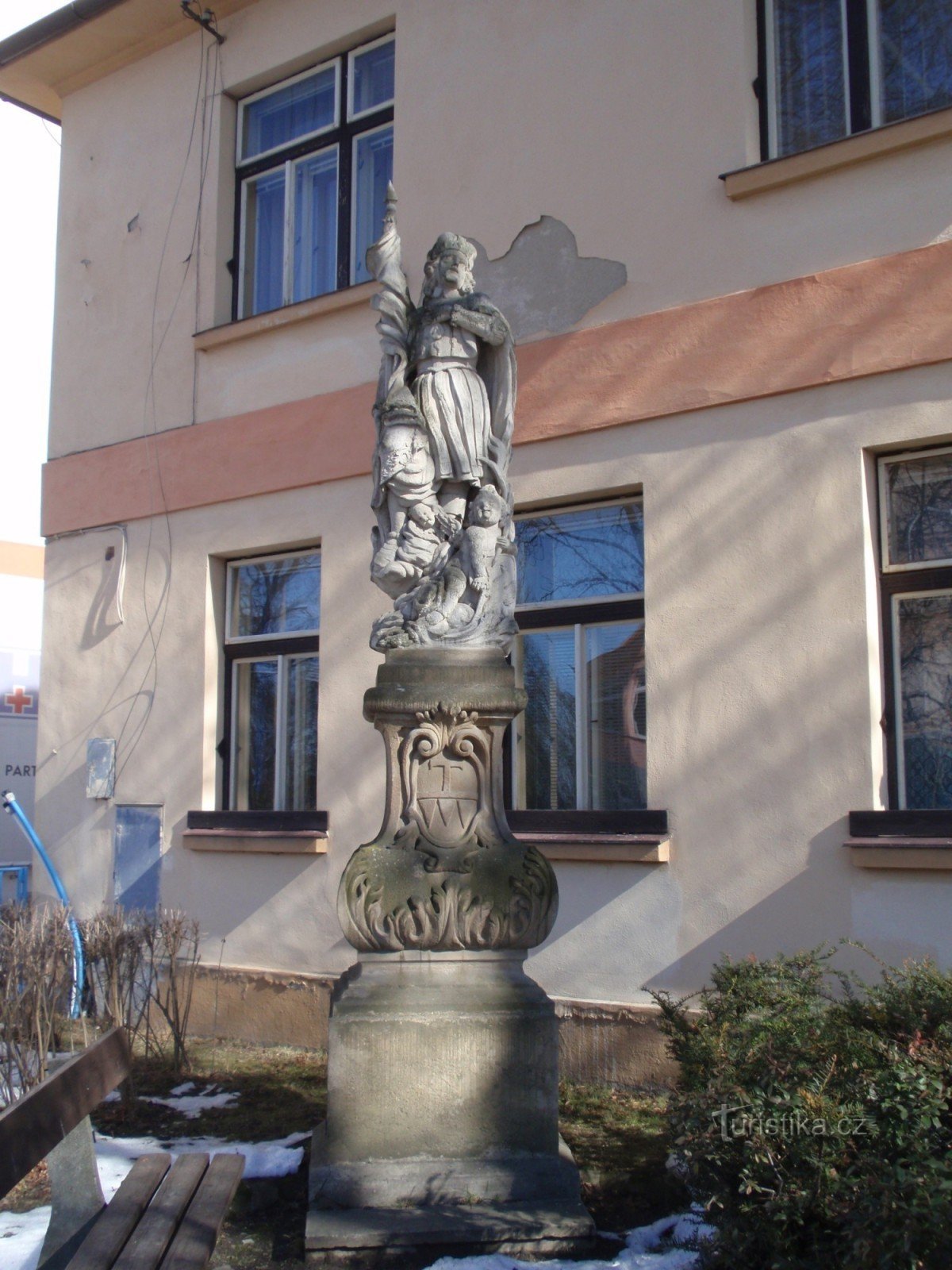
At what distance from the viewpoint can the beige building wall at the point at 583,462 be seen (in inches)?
227

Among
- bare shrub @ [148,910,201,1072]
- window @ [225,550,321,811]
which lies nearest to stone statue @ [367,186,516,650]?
bare shrub @ [148,910,201,1072]

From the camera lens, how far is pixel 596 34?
22.6ft

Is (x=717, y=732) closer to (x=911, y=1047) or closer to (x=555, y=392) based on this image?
(x=555, y=392)

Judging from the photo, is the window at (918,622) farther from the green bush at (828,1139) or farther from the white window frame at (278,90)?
the white window frame at (278,90)

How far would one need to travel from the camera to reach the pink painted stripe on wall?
5719mm

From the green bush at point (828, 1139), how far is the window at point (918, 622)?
223 centimetres

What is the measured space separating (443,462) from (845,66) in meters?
3.43

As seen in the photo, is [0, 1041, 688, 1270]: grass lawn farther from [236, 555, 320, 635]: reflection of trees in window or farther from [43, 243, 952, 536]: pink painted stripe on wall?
[43, 243, 952, 536]: pink painted stripe on wall

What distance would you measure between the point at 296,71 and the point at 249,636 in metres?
3.92

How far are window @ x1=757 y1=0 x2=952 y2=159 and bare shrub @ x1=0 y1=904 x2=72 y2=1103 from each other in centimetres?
522

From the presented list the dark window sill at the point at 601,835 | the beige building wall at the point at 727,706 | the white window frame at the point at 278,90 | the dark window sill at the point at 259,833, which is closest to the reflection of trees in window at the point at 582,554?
the beige building wall at the point at 727,706

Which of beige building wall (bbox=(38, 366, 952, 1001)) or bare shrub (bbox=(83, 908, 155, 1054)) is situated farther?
bare shrub (bbox=(83, 908, 155, 1054))

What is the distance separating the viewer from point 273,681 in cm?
814

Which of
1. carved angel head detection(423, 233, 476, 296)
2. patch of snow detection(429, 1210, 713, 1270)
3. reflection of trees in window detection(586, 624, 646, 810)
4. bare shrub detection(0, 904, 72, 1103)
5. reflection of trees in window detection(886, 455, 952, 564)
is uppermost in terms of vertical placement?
carved angel head detection(423, 233, 476, 296)
